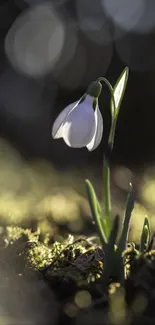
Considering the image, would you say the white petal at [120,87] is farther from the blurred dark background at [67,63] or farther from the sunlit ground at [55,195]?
the blurred dark background at [67,63]

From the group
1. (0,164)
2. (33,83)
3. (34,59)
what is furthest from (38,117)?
(0,164)

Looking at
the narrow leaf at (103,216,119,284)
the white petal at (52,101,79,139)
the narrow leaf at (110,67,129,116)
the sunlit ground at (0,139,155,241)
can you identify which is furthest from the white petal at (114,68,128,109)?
the sunlit ground at (0,139,155,241)

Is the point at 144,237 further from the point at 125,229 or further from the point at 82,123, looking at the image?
the point at 82,123

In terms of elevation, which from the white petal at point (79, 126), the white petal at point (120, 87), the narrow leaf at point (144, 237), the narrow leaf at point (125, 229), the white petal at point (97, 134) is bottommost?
the narrow leaf at point (144, 237)

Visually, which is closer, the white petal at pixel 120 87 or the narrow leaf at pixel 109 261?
the narrow leaf at pixel 109 261

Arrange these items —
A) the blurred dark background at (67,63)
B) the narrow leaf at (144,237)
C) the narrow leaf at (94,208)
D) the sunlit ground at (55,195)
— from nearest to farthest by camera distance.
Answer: the narrow leaf at (94,208) < the narrow leaf at (144,237) < the sunlit ground at (55,195) < the blurred dark background at (67,63)

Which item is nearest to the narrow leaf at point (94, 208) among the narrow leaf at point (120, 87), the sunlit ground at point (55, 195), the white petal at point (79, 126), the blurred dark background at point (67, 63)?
the white petal at point (79, 126)

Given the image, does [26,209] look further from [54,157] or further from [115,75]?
[115,75]
